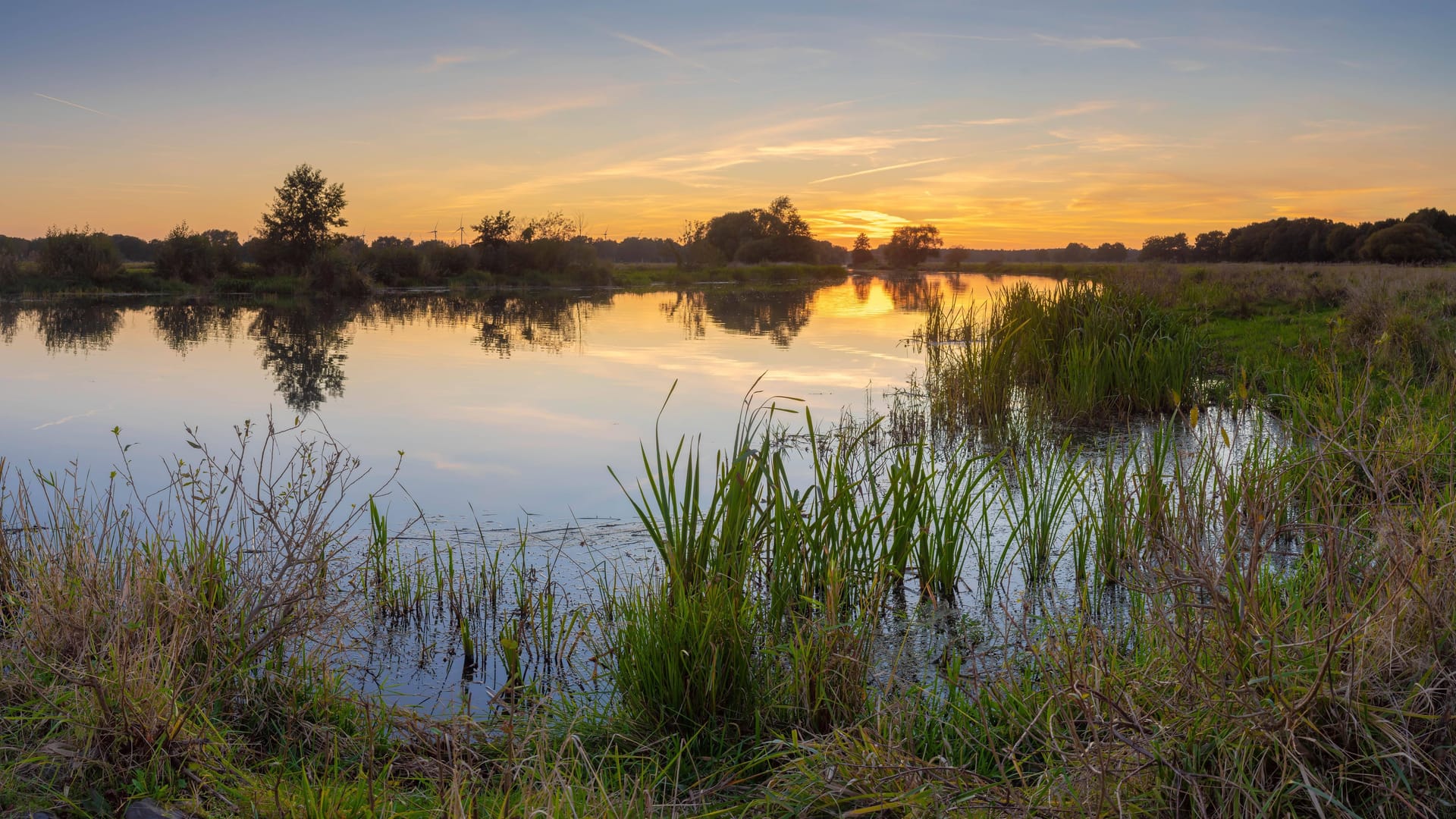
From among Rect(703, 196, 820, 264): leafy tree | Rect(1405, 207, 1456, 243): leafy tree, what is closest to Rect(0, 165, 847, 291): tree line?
Rect(703, 196, 820, 264): leafy tree

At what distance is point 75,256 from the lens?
35.5m

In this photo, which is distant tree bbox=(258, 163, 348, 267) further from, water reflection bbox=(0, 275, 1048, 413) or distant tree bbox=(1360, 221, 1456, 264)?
distant tree bbox=(1360, 221, 1456, 264)

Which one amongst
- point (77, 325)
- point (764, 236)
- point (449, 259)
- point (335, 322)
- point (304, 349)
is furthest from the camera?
point (764, 236)

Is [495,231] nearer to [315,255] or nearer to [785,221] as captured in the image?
[315,255]

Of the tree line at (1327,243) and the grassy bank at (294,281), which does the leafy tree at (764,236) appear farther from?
the tree line at (1327,243)

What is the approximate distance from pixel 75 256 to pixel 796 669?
41.6 metres

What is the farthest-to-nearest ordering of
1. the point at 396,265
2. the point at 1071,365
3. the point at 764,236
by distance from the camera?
the point at 764,236, the point at 396,265, the point at 1071,365

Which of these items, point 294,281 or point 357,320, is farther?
point 294,281

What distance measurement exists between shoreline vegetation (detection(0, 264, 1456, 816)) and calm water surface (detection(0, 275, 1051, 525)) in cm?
252

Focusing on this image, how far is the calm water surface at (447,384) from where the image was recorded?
8.33 metres

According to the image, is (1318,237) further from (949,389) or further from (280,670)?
(280,670)

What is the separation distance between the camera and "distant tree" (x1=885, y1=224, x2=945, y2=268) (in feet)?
344

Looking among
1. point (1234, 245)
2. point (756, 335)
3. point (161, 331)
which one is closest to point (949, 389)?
point (756, 335)

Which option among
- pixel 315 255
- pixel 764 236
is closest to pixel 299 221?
pixel 315 255
